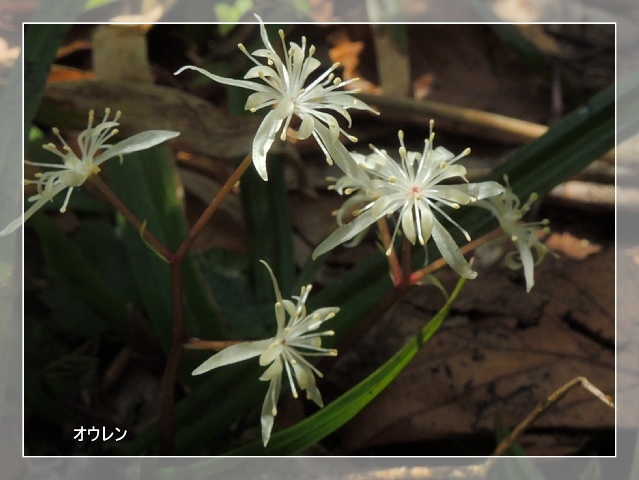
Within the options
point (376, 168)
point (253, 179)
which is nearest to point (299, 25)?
point (253, 179)

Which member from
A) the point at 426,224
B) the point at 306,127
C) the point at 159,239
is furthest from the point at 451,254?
the point at 159,239

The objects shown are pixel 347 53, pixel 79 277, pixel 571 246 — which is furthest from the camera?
pixel 347 53

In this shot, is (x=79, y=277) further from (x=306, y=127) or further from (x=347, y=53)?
(x=347, y=53)

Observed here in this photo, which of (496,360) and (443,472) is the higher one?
(496,360)

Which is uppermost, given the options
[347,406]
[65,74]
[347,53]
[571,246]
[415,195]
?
[347,53]

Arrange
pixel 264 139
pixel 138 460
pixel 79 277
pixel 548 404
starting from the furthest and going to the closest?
pixel 79 277 → pixel 138 460 → pixel 548 404 → pixel 264 139

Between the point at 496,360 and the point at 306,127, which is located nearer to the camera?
the point at 306,127
